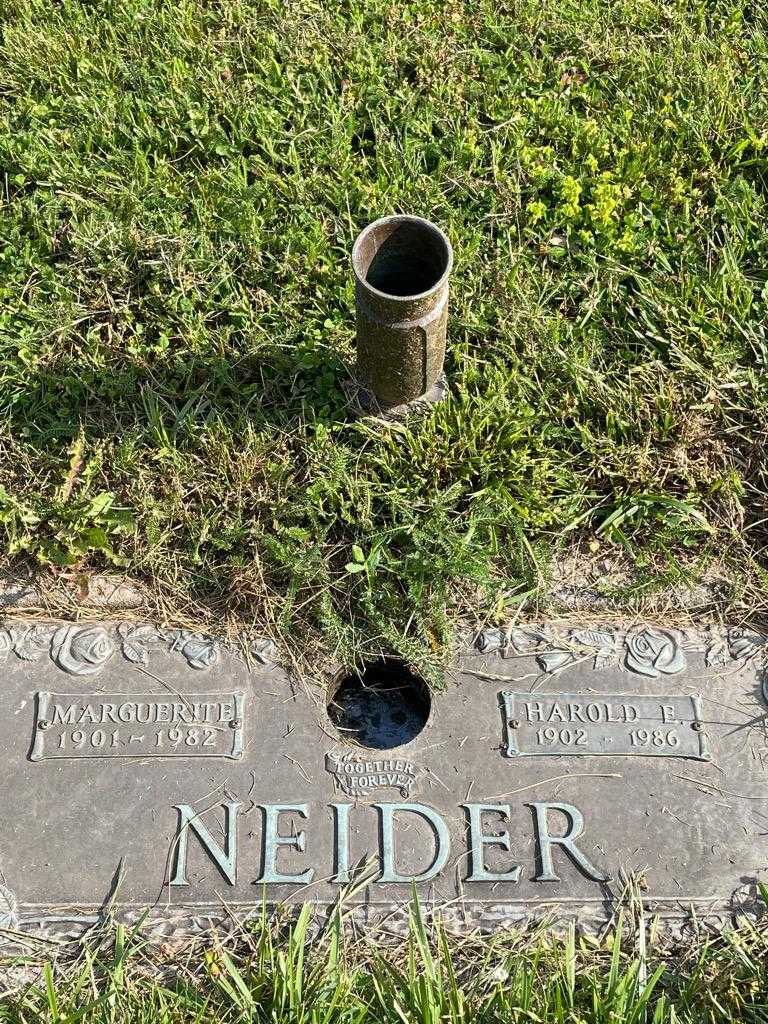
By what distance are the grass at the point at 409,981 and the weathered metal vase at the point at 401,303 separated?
1327 mm

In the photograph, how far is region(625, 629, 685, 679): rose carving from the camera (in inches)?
88.2

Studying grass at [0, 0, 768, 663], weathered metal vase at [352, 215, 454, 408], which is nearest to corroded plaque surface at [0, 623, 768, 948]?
grass at [0, 0, 768, 663]

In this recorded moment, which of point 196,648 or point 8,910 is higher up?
point 196,648

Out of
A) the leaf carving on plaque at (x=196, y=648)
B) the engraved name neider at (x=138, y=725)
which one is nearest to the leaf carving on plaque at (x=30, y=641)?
the engraved name neider at (x=138, y=725)

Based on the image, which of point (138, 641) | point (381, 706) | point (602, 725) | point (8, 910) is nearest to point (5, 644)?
point (138, 641)

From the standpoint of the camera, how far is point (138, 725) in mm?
2160

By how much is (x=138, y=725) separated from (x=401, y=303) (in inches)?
47.6

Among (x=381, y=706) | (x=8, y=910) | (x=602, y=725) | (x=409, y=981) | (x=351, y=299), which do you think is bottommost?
(x=409, y=981)

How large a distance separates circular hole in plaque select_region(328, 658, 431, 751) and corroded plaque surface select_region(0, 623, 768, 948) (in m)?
0.21

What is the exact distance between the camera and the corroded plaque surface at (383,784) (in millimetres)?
2006

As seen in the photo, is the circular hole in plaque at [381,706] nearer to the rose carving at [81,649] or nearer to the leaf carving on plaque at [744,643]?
the rose carving at [81,649]

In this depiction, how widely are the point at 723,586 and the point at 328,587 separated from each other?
1083 mm

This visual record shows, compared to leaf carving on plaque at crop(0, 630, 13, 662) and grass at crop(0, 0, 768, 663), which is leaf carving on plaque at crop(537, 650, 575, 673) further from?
leaf carving on plaque at crop(0, 630, 13, 662)

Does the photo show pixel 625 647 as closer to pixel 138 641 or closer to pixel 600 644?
pixel 600 644
